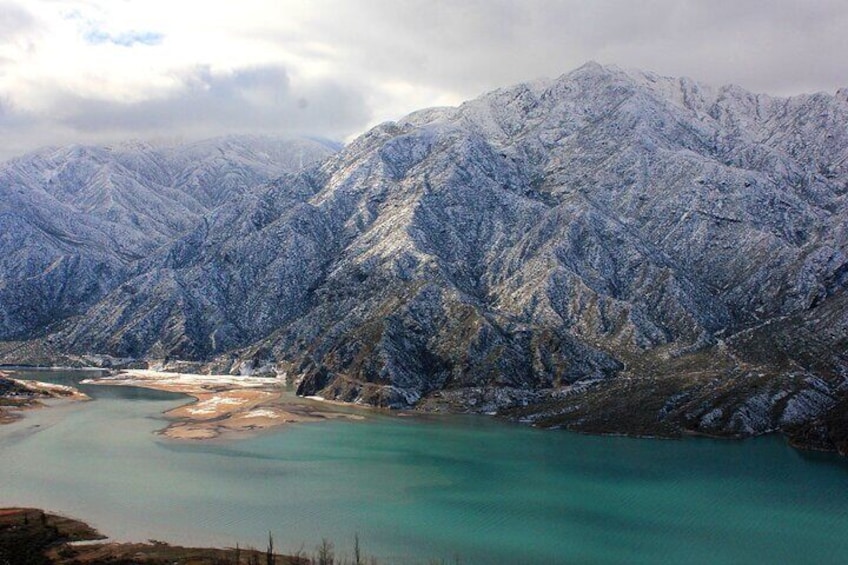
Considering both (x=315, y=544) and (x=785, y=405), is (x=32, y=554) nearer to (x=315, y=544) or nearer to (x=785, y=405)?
(x=315, y=544)

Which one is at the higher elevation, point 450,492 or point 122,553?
point 450,492

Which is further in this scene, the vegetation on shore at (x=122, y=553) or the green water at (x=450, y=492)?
the green water at (x=450, y=492)

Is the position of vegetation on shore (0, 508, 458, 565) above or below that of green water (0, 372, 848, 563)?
below

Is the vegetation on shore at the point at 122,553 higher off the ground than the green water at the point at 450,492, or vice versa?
the green water at the point at 450,492

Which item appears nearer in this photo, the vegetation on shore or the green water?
the vegetation on shore

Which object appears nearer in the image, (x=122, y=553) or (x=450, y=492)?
(x=122, y=553)

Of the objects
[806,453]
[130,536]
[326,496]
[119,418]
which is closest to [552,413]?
[806,453]

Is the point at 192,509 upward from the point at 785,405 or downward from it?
downward

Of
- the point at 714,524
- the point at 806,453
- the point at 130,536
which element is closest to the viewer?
the point at 130,536
